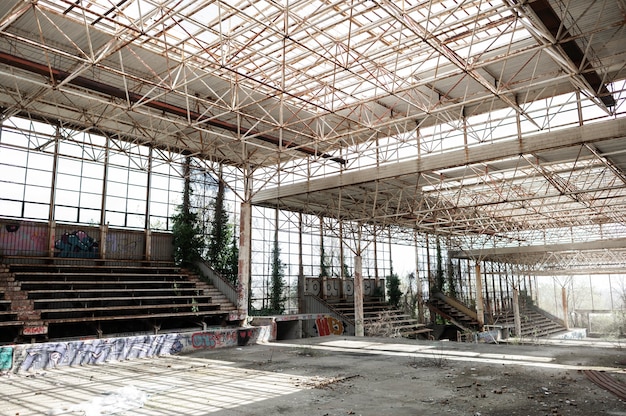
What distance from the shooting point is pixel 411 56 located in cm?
1524

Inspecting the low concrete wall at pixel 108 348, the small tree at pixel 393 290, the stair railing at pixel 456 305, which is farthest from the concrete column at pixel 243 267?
the stair railing at pixel 456 305

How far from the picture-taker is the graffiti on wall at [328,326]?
2658 centimetres

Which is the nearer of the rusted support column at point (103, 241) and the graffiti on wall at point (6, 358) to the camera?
the graffiti on wall at point (6, 358)

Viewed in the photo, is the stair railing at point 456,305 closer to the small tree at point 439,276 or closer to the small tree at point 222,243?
the small tree at point 439,276

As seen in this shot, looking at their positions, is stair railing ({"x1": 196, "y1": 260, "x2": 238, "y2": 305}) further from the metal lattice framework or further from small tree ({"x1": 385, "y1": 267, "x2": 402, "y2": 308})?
small tree ({"x1": 385, "y1": 267, "x2": 402, "y2": 308})

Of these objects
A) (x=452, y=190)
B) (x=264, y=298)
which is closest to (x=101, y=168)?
(x=264, y=298)

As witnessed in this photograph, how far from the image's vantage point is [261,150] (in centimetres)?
2486

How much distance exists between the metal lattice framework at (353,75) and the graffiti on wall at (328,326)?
7325mm

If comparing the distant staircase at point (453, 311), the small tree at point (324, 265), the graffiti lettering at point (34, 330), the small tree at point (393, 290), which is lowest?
the distant staircase at point (453, 311)

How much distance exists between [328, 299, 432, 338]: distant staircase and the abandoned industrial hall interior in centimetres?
32

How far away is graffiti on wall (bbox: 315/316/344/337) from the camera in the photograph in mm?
26578

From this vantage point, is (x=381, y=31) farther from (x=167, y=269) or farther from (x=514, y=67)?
(x=167, y=269)

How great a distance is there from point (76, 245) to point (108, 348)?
8433 millimetres

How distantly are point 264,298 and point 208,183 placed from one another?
25.9 ft
